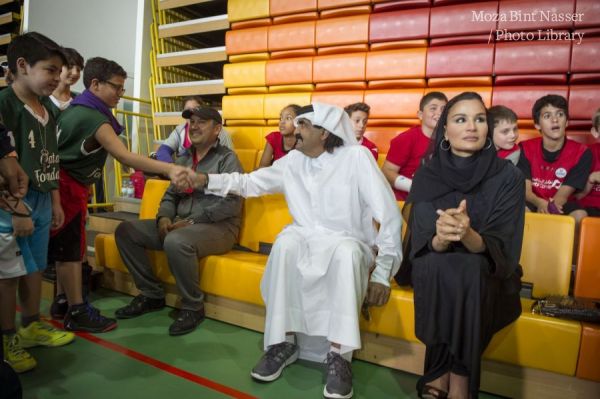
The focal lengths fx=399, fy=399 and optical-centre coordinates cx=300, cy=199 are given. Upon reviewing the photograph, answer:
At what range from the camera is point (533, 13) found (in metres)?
3.53

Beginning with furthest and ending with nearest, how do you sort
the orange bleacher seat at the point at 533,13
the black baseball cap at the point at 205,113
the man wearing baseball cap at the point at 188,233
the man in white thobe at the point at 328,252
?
the orange bleacher seat at the point at 533,13
the black baseball cap at the point at 205,113
the man wearing baseball cap at the point at 188,233
the man in white thobe at the point at 328,252

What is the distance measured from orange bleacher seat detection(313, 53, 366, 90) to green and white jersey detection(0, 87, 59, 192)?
122 inches

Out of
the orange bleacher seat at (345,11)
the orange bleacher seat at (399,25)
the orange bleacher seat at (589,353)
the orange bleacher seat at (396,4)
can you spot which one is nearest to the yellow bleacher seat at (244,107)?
the orange bleacher seat at (345,11)

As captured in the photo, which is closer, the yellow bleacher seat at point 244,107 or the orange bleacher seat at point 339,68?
the orange bleacher seat at point 339,68

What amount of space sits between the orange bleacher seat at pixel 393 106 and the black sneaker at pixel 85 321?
3149 millimetres

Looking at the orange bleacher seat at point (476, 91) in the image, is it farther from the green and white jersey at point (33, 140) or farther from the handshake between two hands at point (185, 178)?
A: the green and white jersey at point (33, 140)

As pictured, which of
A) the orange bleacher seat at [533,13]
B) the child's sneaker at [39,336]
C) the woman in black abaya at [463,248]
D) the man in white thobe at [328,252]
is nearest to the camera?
the woman in black abaya at [463,248]

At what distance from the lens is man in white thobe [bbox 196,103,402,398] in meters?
1.68

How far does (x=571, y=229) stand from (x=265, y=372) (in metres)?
1.52

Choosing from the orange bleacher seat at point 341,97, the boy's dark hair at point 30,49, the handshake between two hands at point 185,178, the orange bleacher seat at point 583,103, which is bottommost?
the handshake between two hands at point 185,178

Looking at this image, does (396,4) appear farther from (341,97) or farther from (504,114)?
(504,114)

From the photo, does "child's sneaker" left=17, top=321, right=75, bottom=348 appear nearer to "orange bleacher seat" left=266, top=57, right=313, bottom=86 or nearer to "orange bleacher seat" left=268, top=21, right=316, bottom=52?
"orange bleacher seat" left=266, top=57, right=313, bottom=86

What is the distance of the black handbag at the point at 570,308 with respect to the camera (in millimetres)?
1531

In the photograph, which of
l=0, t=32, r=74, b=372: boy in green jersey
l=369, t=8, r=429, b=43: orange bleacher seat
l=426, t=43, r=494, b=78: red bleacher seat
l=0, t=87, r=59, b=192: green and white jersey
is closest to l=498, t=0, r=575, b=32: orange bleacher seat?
l=426, t=43, r=494, b=78: red bleacher seat
